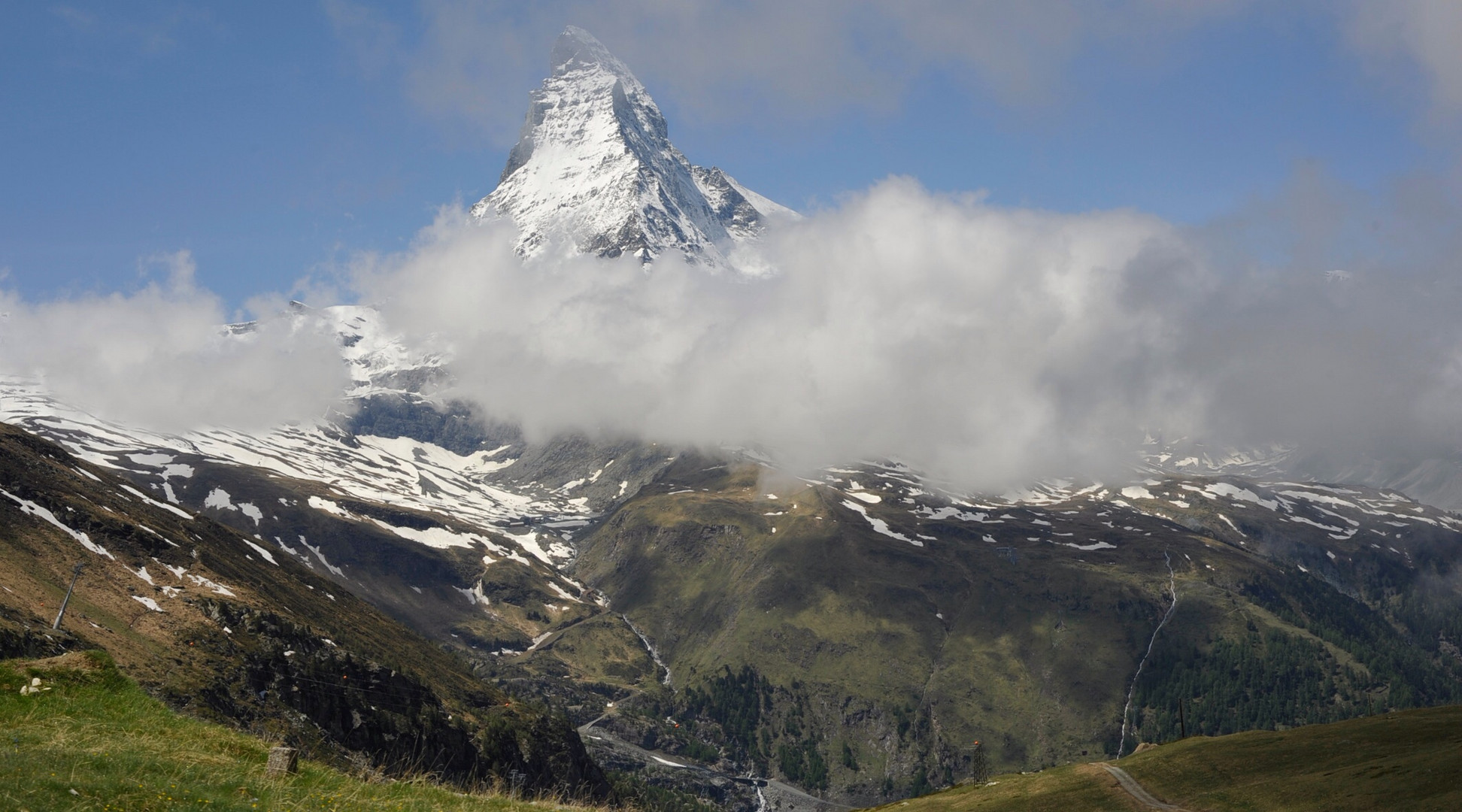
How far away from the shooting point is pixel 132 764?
24266 millimetres

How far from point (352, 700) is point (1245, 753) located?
125m

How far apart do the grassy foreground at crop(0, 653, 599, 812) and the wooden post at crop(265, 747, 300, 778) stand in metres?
0.29

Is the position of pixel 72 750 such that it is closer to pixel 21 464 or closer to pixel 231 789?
pixel 231 789

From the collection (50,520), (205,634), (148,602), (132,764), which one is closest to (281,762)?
(132,764)

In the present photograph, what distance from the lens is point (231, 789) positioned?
2420 cm

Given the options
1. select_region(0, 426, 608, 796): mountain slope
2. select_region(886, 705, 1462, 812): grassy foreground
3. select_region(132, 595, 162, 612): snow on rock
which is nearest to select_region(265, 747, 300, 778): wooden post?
select_region(886, 705, 1462, 812): grassy foreground

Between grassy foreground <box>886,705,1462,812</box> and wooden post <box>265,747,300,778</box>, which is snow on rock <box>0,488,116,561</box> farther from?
wooden post <box>265,747,300,778</box>

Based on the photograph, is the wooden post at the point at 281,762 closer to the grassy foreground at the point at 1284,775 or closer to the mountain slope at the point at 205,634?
the grassy foreground at the point at 1284,775

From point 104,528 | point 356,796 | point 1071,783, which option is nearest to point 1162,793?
point 1071,783

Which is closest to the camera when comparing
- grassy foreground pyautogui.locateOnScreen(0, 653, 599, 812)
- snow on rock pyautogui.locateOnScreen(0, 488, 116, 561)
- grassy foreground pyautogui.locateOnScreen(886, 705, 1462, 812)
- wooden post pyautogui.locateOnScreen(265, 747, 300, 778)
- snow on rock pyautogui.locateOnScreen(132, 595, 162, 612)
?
grassy foreground pyautogui.locateOnScreen(0, 653, 599, 812)

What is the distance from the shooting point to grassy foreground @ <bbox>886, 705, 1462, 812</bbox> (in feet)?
224

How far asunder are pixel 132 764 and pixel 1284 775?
283 feet

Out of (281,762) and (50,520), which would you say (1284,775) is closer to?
(281,762)

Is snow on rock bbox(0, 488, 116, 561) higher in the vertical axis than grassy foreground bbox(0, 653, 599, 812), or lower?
higher
